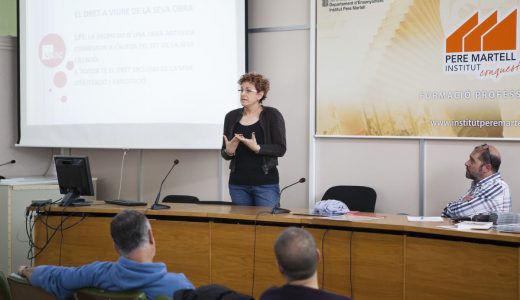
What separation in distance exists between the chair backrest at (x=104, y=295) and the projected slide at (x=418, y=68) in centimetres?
357

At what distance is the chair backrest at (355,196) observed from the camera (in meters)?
5.46

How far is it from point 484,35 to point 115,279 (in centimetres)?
359

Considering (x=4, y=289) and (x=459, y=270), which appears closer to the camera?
(x=4, y=289)

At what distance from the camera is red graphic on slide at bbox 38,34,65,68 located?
6.75 meters

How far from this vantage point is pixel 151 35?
20.8 ft

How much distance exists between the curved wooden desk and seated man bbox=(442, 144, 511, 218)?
48 cm

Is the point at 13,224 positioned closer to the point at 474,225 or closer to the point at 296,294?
the point at 474,225

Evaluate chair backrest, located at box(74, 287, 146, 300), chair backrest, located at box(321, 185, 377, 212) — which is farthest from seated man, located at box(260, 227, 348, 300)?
chair backrest, located at box(321, 185, 377, 212)

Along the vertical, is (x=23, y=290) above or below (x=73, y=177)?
below

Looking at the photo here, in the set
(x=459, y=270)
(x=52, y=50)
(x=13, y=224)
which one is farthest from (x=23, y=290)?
(x=52, y=50)

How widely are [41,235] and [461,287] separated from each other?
2.79 meters

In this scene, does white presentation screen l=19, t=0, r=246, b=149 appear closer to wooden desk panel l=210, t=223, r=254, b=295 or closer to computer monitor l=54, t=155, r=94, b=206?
computer monitor l=54, t=155, r=94, b=206

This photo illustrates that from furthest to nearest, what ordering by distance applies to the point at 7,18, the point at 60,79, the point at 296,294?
Result: the point at 7,18, the point at 60,79, the point at 296,294

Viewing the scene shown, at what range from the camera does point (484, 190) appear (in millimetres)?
4363
